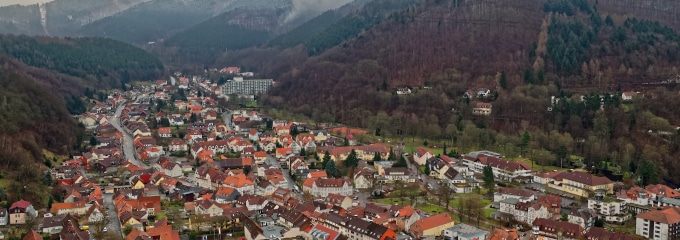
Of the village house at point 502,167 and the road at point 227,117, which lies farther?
the road at point 227,117

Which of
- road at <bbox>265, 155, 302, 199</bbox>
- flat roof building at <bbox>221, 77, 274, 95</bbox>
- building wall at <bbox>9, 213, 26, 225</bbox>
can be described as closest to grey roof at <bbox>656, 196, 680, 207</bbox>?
road at <bbox>265, 155, 302, 199</bbox>

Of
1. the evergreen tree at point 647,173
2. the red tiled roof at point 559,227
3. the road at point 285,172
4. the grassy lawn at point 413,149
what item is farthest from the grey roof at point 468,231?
the grassy lawn at point 413,149

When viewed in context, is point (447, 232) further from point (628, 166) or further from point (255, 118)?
point (255, 118)

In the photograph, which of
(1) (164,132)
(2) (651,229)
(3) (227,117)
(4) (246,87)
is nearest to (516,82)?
(3) (227,117)

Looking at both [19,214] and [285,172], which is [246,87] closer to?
[285,172]

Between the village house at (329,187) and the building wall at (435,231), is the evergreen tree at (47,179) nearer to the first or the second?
the village house at (329,187)

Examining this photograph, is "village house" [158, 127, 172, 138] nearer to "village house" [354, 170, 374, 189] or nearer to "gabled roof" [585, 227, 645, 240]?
"village house" [354, 170, 374, 189]

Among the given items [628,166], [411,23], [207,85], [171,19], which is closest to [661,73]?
[628,166]
